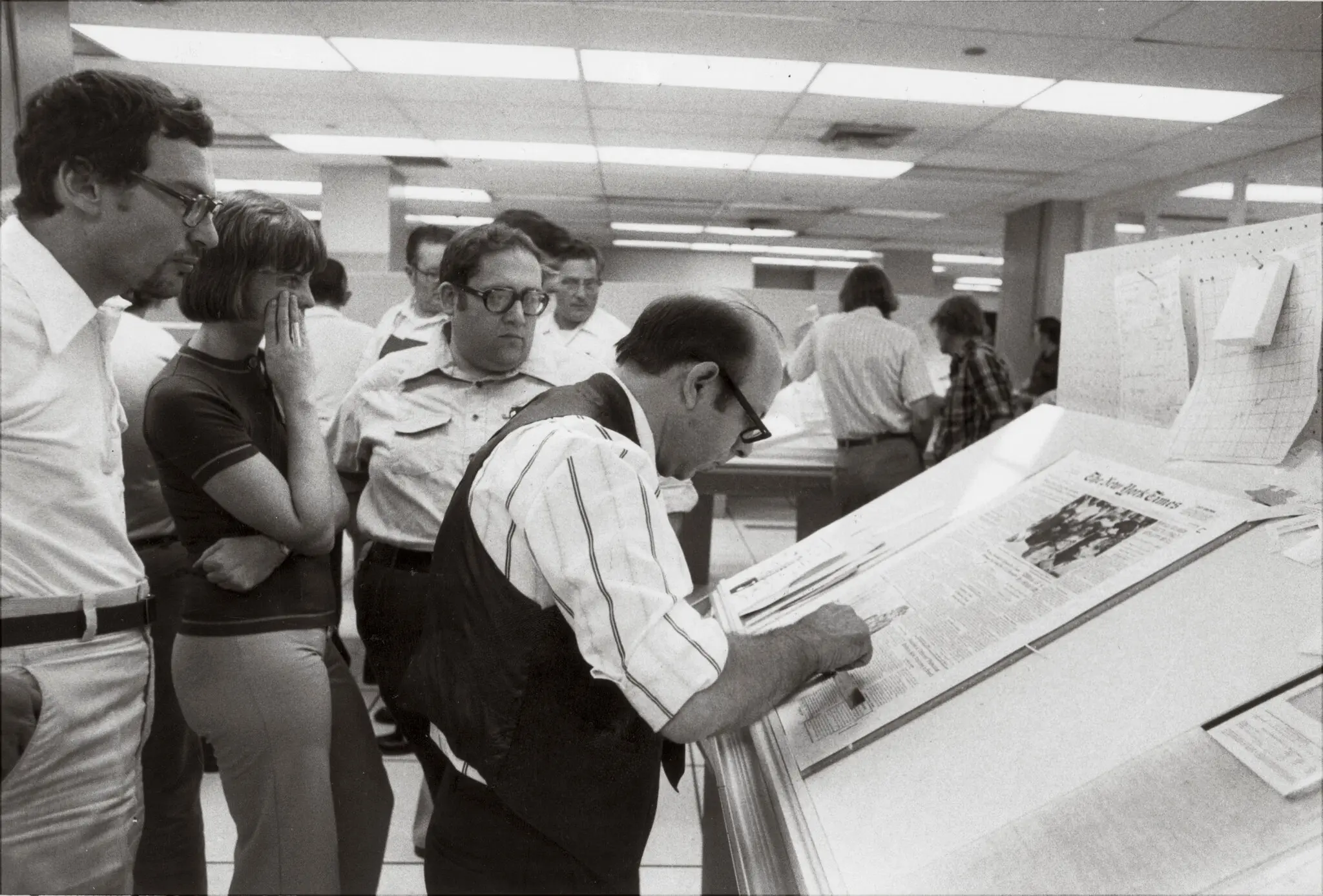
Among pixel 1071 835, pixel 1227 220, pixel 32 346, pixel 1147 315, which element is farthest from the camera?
pixel 1147 315

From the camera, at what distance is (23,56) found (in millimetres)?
522

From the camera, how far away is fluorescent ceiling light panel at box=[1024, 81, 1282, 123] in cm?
141

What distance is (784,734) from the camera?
89cm

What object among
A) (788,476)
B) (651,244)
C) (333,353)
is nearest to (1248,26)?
(651,244)

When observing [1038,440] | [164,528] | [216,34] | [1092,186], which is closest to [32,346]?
[216,34]

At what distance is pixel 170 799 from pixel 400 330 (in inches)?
41.6

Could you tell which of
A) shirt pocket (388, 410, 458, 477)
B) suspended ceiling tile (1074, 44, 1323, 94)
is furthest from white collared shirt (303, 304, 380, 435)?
suspended ceiling tile (1074, 44, 1323, 94)

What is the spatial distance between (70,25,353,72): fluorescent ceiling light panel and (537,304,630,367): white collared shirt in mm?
994

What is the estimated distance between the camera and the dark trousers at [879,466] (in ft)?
10.8

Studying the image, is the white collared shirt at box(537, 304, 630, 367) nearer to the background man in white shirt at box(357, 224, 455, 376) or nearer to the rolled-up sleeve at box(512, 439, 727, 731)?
the background man in white shirt at box(357, 224, 455, 376)

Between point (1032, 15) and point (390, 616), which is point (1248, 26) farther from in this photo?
point (390, 616)

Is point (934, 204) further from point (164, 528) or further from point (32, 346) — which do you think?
point (32, 346)

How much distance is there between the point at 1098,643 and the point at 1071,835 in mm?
250

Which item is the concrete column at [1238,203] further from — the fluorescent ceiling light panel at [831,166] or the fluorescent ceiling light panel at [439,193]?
the fluorescent ceiling light panel at [439,193]
